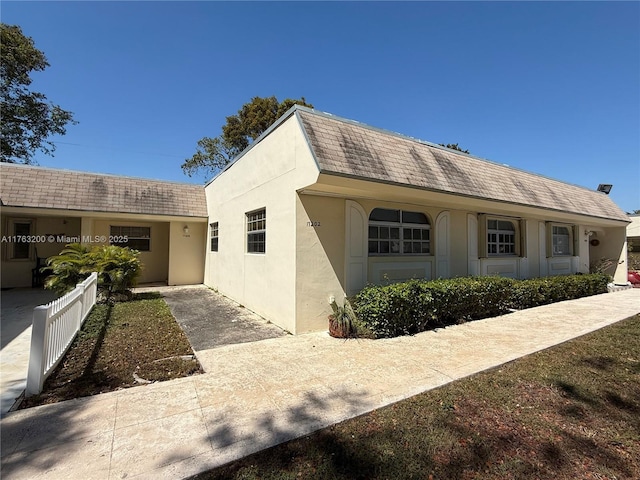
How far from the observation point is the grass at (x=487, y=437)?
7.89 ft

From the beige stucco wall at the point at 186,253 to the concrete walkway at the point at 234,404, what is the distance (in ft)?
29.7

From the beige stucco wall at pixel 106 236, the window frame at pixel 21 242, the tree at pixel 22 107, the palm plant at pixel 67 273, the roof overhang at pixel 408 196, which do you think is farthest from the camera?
the tree at pixel 22 107

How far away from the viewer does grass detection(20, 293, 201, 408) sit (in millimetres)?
3904

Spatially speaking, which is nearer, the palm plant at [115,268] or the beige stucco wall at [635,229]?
the palm plant at [115,268]

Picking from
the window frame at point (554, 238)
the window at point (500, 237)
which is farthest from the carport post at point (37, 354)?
the window frame at point (554, 238)

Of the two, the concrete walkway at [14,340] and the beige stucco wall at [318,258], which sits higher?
the beige stucco wall at [318,258]

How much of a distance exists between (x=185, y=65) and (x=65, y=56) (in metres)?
4.10

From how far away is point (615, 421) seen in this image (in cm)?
315

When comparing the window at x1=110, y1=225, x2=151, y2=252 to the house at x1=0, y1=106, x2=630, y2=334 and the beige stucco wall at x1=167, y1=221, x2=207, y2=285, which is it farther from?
the beige stucco wall at x1=167, y1=221, x2=207, y2=285

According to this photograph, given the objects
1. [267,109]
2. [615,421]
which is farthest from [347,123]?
[267,109]

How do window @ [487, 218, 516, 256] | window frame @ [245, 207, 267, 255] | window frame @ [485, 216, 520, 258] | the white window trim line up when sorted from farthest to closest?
window @ [487, 218, 516, 256] → window frame @ [485, 216, 520, 258] → the white window trim → window frame @ [245, 207, 267, 255]

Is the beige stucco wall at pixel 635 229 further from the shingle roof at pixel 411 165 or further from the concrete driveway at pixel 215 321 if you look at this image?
the concrete driveway at pixel 215 321

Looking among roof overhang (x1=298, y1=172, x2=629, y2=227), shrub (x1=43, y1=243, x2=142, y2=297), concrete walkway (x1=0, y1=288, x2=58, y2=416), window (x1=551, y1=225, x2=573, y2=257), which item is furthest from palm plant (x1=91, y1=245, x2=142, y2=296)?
window (x1=551, y1=225, x2=573, y2=257)

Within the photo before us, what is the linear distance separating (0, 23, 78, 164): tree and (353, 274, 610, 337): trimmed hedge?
2439 cm
